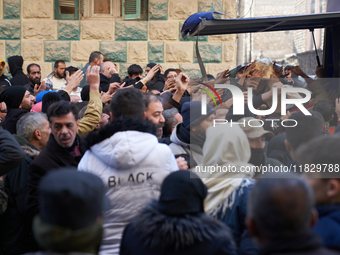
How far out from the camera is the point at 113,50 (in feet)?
29.9

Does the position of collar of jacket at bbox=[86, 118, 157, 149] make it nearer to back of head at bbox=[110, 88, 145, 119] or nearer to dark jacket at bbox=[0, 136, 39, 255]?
back of head at bbox=[110, 88, 145, 119]

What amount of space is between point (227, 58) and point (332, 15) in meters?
4.59

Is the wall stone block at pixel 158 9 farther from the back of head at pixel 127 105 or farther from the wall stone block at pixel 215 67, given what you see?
the back of head at pixel 127 105

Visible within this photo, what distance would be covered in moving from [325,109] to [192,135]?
183 cm

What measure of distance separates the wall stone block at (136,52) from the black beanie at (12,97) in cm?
423

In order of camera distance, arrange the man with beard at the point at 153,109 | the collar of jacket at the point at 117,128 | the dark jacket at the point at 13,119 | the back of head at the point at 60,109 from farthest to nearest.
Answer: the dark jacket at the point at 13,119, the man with beard at the point at 153,109, the back of head at the point at 60,109, the collar of jacket at the point at 117,128

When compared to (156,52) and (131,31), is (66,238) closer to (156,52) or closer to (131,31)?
(156,52)

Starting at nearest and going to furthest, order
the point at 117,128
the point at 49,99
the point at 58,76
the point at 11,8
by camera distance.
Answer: the point at 117,128 < the point at 49,99 < the point at 58,76 < the point at 11,8

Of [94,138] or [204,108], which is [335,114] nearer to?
[204,108]

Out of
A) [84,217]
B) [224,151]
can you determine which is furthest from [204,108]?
[84,217]

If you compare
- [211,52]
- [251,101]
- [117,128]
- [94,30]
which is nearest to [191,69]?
[211,52]

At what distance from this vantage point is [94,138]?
9.59 feet

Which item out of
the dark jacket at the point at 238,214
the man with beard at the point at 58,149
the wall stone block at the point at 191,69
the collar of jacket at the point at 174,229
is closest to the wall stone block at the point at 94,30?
the wall stone block at the point at 191,69

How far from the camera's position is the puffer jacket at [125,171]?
278 centimetres
